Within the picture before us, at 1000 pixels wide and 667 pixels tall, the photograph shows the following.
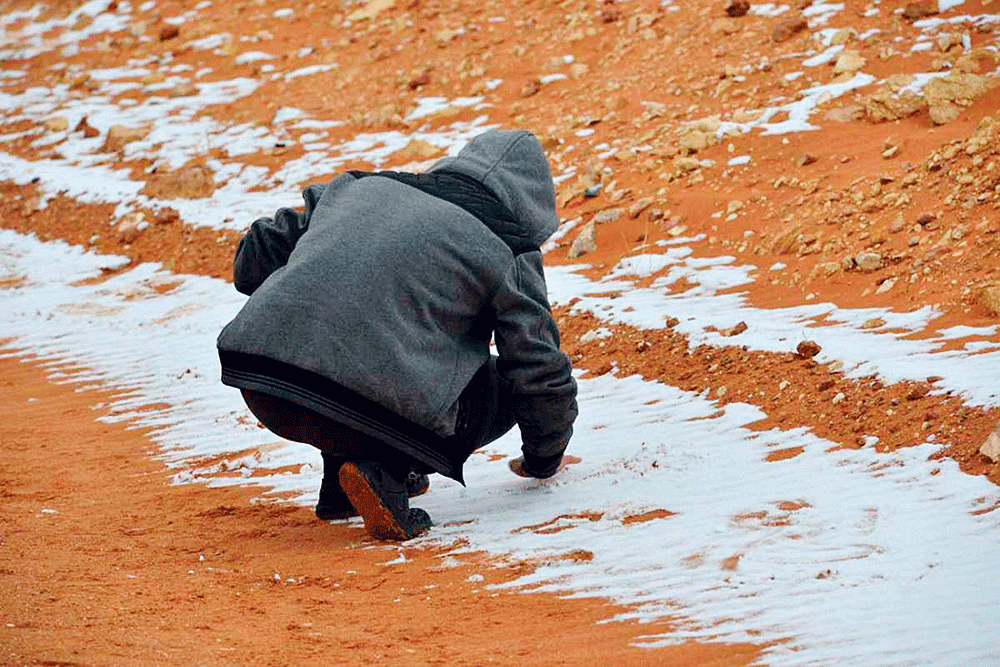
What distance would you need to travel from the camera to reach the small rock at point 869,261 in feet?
19.3

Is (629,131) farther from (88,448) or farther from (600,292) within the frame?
(88,448)

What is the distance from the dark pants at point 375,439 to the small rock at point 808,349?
1708 mm

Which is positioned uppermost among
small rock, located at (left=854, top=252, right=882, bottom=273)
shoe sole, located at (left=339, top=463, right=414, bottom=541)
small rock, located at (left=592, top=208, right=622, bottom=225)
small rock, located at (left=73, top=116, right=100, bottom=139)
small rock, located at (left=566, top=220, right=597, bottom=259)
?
shoe sole, located at (left=339, top=463, right=414, bottom=541)

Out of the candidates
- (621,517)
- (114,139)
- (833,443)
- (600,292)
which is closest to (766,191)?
(600,292)

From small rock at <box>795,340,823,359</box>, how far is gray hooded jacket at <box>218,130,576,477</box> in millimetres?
1677

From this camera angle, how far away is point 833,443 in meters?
4.22

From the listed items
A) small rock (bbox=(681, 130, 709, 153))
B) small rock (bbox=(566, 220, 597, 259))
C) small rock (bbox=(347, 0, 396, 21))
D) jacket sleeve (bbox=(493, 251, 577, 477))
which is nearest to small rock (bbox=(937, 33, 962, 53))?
small rock (bbox=(681, 130, 709, 153))

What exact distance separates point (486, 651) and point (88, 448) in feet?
10.2

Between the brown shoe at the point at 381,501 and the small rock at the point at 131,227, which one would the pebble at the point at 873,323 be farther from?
the small rock at the point at 131,227

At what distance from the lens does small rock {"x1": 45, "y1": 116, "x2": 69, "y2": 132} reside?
1244 centimetres

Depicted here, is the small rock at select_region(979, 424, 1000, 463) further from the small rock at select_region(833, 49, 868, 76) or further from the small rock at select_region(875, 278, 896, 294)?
the small rock at select_region(833, 49, 868, 76)

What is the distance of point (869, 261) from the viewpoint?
5.89 m

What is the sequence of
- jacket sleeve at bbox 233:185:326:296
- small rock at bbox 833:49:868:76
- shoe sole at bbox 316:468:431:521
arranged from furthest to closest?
small rock at bbox 833:49:868:76, shoe sole at bbox 316:468:431:521, jacket sleeve at bbox 233:185:326:296

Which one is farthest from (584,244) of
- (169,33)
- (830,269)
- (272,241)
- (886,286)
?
(169,33)
